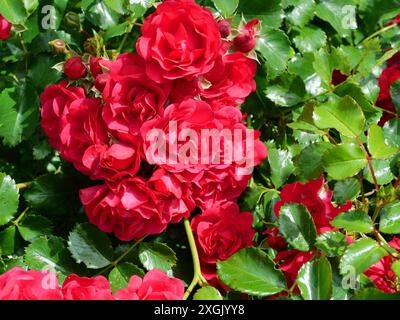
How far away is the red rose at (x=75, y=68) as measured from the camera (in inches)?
48.5

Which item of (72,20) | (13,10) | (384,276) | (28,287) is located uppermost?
(13,10)

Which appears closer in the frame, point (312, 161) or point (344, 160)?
point (344, 160)

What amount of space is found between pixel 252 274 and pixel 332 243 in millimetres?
133

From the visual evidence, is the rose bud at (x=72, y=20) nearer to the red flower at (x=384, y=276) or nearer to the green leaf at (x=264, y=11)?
the green leaf at (x=264, y=11)

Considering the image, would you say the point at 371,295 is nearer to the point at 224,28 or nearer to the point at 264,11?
the point at 224,28

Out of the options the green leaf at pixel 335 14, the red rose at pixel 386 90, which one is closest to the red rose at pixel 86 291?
the red rose at pixel 386 90

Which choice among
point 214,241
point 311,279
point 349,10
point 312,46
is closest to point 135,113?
point 214,241

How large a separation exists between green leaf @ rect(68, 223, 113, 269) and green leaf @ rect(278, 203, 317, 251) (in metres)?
0.33

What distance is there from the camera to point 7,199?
1266 mm

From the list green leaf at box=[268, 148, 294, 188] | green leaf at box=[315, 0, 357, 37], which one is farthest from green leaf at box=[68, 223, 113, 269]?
green leaf at box=[315, 0, 357, 37]

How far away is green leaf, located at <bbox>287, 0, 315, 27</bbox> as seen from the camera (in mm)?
1525

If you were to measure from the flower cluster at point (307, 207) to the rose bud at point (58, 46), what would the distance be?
49 centimetres

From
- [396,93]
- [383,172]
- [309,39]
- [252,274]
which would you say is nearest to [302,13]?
[309,39]

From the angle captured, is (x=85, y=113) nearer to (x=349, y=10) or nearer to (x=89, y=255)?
(x=89, y=255)
